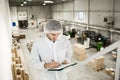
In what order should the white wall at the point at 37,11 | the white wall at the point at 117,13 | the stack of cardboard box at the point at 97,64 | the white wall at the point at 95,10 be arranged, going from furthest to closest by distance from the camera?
the white wall at the point at 37,11 → the white wall at the point at 95,10 → the white wall at the point at 117,13 → the stack of cardboard box at the point at 97,64

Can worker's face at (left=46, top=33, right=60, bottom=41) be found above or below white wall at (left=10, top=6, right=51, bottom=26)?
below

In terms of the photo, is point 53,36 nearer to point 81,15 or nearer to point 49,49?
point 49,49

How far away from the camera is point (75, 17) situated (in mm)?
15828

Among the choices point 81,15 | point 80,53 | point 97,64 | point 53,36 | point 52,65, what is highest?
point 81,15

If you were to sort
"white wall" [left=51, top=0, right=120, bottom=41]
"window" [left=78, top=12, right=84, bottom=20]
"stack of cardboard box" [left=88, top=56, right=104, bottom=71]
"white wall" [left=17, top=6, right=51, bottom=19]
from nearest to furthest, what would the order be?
"stack of cardboard box" [left=88, top=56, right=104, bottom=71] → "white wall" [left=51, top=0, right=120, bottom=41] → "window" [left=78, top=12, right=84, bottom=20] → "white wall" [left=17, top=6, right=51, bottom=19]

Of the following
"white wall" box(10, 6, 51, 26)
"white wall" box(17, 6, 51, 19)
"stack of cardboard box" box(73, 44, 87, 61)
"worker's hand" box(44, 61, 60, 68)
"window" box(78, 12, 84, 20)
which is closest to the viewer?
"worker's hand" box(44, 61, 60, 68)

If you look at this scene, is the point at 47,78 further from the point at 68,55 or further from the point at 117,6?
the point at 117,6

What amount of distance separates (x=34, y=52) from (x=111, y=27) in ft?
28.4

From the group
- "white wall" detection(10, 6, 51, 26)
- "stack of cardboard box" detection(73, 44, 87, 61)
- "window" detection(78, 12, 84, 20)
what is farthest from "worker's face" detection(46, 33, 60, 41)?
"white wall" detection(10, 6, 51, 26)

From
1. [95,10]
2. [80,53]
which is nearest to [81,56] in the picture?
[80,53]

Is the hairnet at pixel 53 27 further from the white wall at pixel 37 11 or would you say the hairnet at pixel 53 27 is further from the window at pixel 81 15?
the white wall at pixel 37 11

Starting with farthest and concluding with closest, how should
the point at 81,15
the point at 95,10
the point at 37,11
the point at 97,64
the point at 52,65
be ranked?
the point at 37,11 → the point at 81,15 → the point at 95,10 → the point at 97,64 → the point at 52,65

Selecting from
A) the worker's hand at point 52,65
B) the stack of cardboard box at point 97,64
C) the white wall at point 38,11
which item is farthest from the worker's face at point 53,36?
the white wall at point 38,11

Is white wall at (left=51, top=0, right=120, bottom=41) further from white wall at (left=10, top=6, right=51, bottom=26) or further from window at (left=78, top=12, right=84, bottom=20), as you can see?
white wall at (left=10, top=6, right=51, bottom=26)
